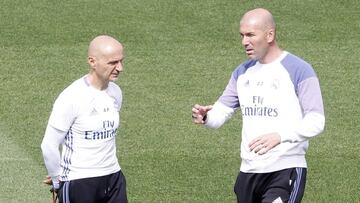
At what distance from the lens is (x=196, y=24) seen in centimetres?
1811

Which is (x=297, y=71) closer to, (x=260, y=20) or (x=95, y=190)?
(x=260, y=20)

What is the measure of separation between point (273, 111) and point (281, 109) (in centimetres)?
7

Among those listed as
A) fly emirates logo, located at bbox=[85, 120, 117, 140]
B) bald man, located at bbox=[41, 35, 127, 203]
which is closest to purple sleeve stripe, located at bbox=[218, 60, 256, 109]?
bald man, located at bbox=[41, 35, 127, 203]

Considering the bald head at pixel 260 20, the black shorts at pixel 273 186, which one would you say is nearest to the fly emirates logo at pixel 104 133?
the black shorts at pixel 273 186

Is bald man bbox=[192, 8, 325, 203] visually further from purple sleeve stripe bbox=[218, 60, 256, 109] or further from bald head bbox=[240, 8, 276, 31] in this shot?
purple sleeve stripe bbox=[218, 60, 256, 109]

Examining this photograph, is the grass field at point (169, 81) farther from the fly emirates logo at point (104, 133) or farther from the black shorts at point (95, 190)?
the fly emirates logo at point (104, 133)

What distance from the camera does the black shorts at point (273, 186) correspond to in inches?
361

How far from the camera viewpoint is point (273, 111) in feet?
29.8

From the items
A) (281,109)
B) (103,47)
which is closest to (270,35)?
(281,109)

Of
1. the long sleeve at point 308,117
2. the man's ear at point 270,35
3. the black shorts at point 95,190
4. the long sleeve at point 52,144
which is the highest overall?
the man's ear at point 270,35

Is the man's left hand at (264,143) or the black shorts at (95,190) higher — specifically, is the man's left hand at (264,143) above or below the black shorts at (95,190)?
above

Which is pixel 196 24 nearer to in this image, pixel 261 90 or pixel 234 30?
pixel 234 30

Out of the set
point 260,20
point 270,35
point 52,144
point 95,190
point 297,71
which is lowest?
point 95,190

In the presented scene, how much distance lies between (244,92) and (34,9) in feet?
32.4
